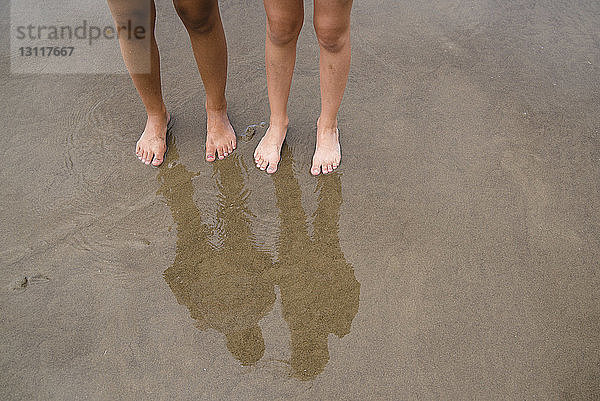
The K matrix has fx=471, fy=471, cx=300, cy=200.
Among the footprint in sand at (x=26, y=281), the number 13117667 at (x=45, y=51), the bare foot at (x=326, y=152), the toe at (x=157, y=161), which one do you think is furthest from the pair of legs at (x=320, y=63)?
the number 13117667 at (x=45, y=51)

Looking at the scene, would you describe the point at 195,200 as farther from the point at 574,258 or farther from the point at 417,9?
the point at 417,9

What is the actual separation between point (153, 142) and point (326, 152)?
0.77 meters

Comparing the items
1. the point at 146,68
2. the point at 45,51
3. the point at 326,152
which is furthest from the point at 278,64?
the point at 45,51

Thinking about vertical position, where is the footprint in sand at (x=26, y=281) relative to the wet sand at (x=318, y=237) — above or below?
below

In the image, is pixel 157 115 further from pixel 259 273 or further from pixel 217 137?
pixel 259 273

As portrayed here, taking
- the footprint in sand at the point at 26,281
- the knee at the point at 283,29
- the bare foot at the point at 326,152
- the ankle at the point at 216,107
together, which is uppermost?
the knee at the point at 283,29

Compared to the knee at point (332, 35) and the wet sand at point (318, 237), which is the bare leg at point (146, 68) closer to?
the wet sand at point (318, 237)

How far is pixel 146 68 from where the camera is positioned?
190cm

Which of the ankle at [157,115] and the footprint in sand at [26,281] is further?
the ankle at [157,115]

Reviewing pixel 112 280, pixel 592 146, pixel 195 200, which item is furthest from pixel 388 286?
pixel 592 146

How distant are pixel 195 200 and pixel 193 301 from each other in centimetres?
46

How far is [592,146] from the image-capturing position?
218cm

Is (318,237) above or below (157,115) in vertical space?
below

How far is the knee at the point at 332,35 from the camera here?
164 centimetres
